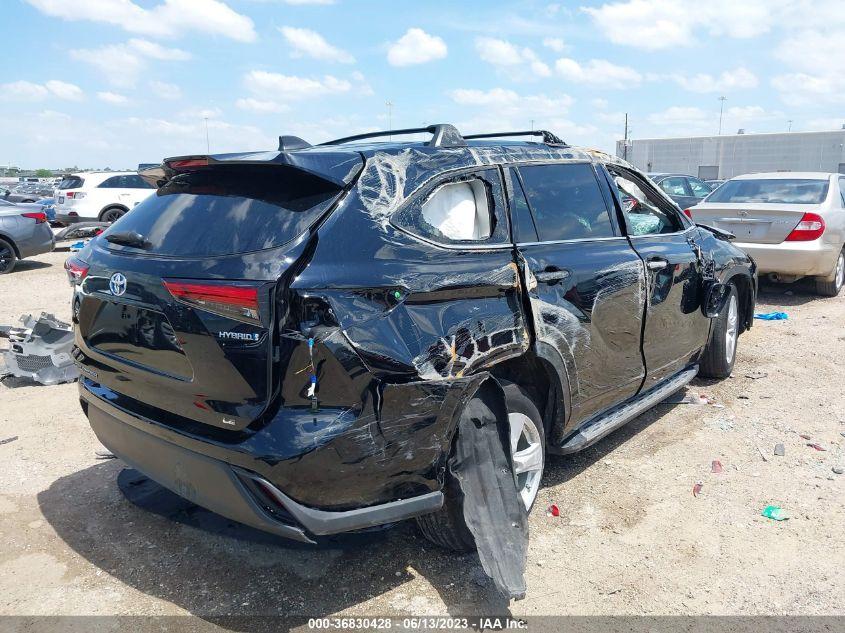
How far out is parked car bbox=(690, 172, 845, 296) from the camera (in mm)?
8492

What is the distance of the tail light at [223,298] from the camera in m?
2.34

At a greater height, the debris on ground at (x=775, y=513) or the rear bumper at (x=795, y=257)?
the rear bumper at (x=795, y=257)

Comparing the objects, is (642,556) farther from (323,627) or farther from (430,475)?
(323,627)

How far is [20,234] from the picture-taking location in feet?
39.4

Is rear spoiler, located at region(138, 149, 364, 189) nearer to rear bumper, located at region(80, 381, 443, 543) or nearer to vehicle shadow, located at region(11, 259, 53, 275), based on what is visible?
rear bumper, located at region(80, 381, 443, 543)

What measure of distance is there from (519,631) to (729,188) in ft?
28.7

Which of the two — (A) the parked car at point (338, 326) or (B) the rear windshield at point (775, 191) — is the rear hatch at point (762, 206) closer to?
(B) the rear windshield at point (775, 191)

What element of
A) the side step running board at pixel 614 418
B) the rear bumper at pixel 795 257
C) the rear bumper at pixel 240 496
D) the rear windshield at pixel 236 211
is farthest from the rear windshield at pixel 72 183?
the side step running board at pixel 614 418

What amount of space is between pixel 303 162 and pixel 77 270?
1347mm

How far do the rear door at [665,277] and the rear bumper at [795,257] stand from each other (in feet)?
14.6

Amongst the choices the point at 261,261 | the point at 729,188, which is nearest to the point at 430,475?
the point at 261,261

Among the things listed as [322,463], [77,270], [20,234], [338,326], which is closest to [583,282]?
[338,326]

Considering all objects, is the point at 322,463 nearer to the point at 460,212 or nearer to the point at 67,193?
the point at 460,212

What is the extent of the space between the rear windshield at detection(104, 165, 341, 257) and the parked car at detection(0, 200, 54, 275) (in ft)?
35.7
